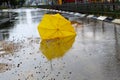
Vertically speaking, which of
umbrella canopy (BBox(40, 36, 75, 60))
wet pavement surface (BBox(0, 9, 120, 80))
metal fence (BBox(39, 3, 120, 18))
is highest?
wet pavement surface (BBox(0, 9, 120, 80))

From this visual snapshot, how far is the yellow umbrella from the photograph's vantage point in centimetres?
1883

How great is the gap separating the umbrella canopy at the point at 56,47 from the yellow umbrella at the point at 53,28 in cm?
52

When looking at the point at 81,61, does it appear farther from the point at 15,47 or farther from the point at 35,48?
the point at 15,47

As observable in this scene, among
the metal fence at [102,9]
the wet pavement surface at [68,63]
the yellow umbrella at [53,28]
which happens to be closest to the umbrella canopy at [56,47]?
the wet pavement surface at [68,63]

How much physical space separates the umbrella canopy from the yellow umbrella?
52cm

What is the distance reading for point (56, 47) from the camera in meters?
15.6

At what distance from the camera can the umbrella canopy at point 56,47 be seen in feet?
44.9

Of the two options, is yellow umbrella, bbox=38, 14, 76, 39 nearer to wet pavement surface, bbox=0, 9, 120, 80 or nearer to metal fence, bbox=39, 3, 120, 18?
wet pavement surface, bbox=0, 9, 120, 80

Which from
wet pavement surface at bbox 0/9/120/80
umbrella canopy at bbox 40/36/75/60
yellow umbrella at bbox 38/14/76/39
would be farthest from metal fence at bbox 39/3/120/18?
wet pavement surface at bbox 0/9/120/80

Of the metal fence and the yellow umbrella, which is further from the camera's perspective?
the metal fence

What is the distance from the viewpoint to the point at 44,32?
18.8 meters

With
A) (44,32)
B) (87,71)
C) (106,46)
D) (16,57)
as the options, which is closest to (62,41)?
(44,32)

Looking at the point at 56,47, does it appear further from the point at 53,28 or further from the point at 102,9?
the point at 102,9

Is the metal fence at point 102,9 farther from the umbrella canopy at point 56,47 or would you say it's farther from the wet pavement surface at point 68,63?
the wet pavement surface at point 68,63
